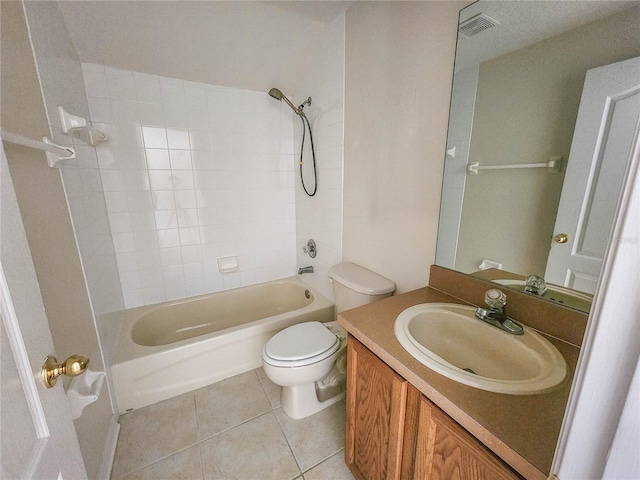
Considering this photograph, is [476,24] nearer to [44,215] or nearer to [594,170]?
[594,170]

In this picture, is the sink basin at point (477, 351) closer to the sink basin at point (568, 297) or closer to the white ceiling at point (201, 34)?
the sink basin at point (568, 297)

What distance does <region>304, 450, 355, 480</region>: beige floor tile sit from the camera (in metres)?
1.17

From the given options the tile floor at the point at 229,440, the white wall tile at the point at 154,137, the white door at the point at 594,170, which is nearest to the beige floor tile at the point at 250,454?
the tile floor at the point at 229,440

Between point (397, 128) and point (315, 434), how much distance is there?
1.67 meters

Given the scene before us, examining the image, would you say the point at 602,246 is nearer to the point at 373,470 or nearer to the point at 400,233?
the point at 400,233

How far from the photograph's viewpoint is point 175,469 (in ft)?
3.97

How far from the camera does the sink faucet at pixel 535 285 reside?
34.6 inches

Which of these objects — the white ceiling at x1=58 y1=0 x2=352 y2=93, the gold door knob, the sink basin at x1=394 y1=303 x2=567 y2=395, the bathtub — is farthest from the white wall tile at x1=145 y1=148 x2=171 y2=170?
the sink basin at x1=394 y1=303 x2=567 y2=395

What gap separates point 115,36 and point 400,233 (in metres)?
2.05

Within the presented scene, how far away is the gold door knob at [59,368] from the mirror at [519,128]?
1246 millimetres

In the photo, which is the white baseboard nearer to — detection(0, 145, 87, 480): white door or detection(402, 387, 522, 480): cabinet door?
detection(0, 145, 87, 480): white door

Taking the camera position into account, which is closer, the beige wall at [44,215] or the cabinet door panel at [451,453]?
the cabinet door panel at [451,453]

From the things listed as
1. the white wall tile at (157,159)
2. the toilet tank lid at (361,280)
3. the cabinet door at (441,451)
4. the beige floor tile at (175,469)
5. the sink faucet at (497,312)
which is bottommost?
the beige floor tile at (175,469)

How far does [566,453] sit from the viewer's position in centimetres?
29
